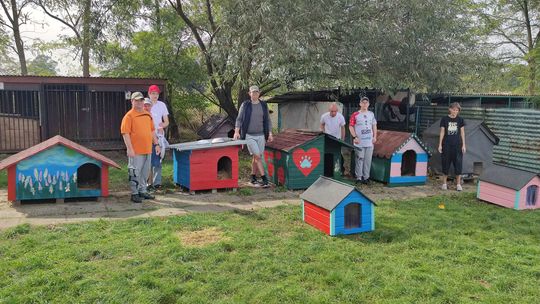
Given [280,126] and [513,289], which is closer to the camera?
[513,289]

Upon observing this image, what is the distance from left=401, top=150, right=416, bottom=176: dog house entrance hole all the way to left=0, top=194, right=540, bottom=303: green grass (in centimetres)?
306

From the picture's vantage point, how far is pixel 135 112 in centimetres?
684

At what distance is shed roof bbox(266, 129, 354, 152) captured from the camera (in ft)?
27.0

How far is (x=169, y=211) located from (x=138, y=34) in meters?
9.33

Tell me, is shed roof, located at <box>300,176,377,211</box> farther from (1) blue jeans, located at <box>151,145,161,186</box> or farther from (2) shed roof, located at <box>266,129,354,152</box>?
(1) blue jeans, located at <box>151,145,161,186</box>

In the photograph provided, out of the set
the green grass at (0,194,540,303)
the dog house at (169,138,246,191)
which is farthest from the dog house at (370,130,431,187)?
the dog house at (169,138,246,191)

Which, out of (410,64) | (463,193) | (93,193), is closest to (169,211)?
(93,193)

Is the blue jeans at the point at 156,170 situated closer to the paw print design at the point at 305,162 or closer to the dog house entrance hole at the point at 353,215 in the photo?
the paw print design at the point at 305,162

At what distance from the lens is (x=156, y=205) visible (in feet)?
22.3

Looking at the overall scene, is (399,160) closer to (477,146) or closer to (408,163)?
(408,163)

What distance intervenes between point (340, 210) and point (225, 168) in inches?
137

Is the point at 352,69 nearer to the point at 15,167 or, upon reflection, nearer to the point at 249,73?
the point at 249,73

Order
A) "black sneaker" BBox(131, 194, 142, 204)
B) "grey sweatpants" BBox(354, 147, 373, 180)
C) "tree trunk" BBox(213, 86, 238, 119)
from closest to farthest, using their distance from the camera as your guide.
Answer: "black sneaker" BBox(131, 194, 142, 204) → "grey sweatpants" BBox(354, 147, 373, 180) → "tree trunk" BBox(213, 86, 238, 119)

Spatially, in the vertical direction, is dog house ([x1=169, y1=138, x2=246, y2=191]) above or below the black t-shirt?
below
